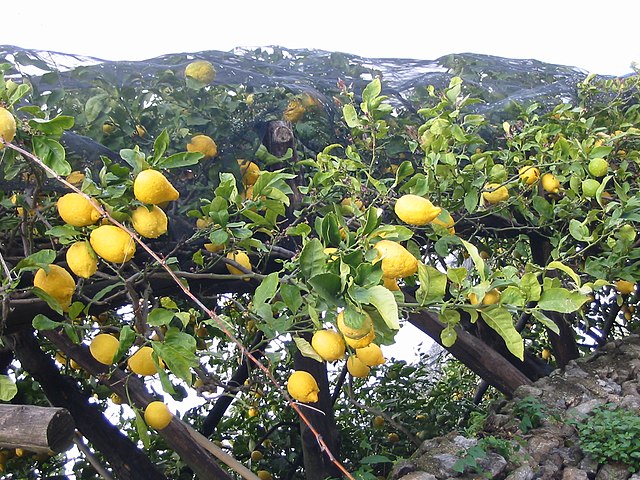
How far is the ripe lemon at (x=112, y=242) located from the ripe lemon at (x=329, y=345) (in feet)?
1.14

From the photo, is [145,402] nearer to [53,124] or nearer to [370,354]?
[370,354]

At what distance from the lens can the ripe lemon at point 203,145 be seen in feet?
6.22

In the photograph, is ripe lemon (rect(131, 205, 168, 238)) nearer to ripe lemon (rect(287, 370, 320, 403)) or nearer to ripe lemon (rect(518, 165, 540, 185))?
ripe lemon (rect(287, 370, 320, 403))

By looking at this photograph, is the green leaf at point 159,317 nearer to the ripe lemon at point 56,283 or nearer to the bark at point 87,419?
the ripe lemon at point 56,283

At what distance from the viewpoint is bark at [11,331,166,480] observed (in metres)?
2.22

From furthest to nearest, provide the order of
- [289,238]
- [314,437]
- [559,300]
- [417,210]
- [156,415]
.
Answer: [314,437], [289,238], [156,415], [417,210], [559,300]

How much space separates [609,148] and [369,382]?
214 cm

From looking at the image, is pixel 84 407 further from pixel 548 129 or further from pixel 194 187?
pixel 548 129

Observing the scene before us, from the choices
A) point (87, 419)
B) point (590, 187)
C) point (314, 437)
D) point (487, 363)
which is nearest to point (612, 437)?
point (487, 363)

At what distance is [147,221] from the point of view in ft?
3.72

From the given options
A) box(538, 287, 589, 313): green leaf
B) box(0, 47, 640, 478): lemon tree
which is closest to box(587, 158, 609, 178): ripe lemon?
box(0, 47, 640, 478): lemon tree

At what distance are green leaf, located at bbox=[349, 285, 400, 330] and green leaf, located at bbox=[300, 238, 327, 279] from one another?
5.0 inches

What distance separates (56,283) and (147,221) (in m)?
0.29

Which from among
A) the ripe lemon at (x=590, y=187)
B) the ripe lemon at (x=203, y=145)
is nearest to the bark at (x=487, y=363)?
the ripe lemon at (x=590, y=187)
